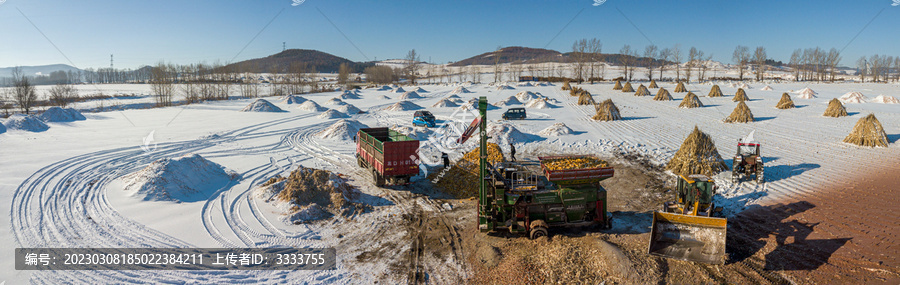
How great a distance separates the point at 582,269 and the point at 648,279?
1.35m

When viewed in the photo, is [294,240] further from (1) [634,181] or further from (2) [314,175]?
(1) [634,181]

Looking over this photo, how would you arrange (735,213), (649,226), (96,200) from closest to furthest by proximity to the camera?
(649,226) → (735,213) → (96,200)

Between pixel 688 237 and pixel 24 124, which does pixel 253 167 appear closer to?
pixel 688 237

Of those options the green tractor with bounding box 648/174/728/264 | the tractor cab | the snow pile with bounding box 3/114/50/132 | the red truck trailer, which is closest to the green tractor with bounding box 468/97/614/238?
the green tractor with bounding box 648/174/728/264

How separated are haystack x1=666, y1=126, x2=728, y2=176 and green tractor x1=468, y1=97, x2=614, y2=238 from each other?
310 inches

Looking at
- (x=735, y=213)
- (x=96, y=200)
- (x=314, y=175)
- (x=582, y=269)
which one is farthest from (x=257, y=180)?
(x=735, y=213)

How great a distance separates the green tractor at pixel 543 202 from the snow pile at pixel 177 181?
10178mm

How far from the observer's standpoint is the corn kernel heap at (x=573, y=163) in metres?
11.9

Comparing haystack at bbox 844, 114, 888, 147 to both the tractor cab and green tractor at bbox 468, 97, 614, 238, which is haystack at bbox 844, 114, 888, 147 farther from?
green tractor at bbox 468, 97, 614, 238

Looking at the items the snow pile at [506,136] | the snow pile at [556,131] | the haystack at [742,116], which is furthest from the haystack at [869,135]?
the snow pile at [506,136]

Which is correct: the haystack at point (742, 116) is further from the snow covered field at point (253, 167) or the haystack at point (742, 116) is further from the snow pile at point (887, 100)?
the snow pile at point (887, 100)

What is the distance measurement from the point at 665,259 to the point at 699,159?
9.31m

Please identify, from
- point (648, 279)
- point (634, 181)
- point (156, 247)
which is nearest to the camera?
point (648, 279)

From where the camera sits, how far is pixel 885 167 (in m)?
17.0
